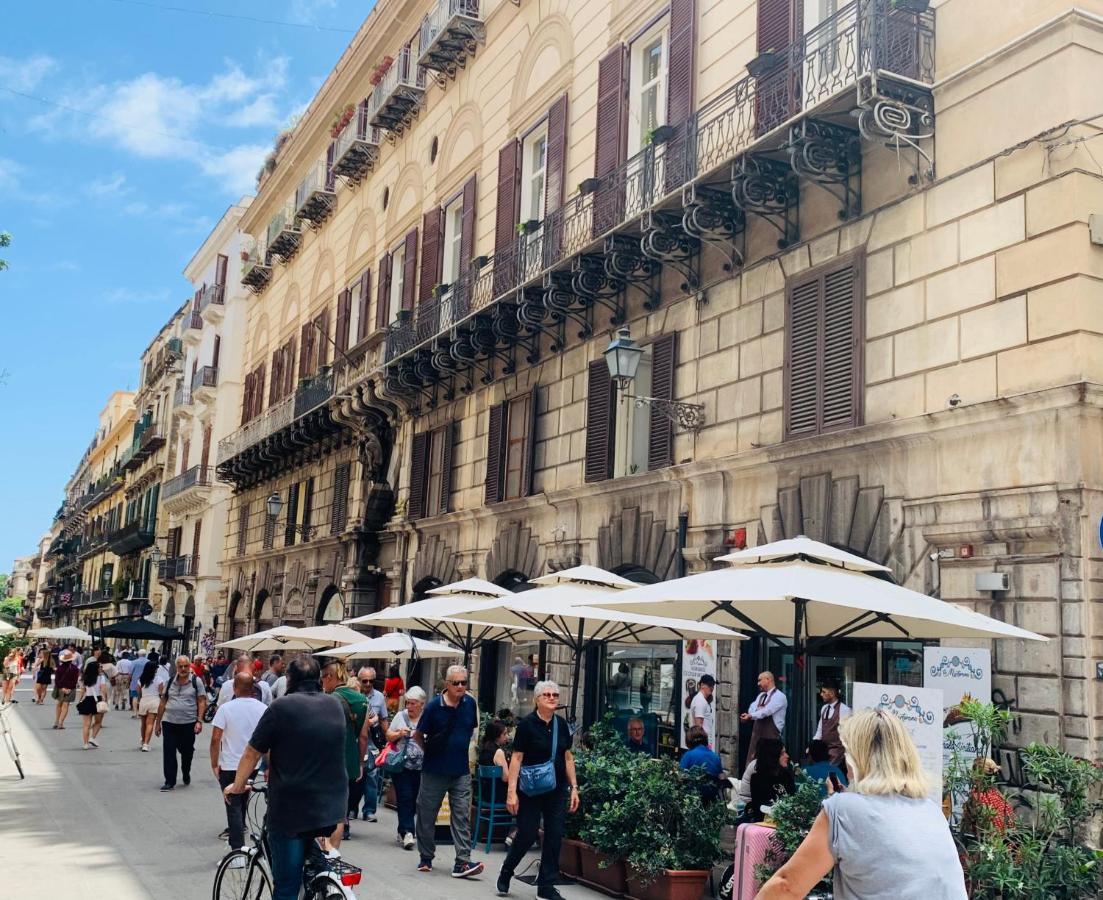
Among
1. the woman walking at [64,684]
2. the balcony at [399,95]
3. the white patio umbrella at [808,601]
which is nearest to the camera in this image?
the white patio umbrella at [808,601]

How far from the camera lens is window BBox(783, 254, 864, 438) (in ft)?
40.7

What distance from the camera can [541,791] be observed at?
880cm

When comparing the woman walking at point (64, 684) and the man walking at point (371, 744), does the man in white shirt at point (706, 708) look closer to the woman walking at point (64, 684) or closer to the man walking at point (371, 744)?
A: the man walking at point (371, 744)

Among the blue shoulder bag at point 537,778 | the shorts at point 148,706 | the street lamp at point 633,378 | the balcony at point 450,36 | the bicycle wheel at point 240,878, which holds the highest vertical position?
the balcony at point 450,36

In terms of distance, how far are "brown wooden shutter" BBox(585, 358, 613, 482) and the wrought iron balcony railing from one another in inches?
1285

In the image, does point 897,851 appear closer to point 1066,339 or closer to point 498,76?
point 1066,339

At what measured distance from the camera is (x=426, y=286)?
80.5 ft

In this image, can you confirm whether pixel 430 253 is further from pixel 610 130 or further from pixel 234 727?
pixel 234 727

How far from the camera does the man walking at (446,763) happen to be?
993 cm

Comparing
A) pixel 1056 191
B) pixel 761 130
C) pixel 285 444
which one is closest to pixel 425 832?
pixel 1056 191

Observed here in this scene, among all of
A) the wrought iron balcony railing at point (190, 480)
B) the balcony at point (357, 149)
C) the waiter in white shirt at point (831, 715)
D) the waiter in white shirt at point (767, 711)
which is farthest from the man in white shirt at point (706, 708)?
the wrought iron balcony railing at point (190, 480)

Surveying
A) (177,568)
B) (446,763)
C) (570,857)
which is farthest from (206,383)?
(570,857)

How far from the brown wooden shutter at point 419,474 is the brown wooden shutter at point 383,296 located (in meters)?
3.58

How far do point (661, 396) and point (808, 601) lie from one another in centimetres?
731
